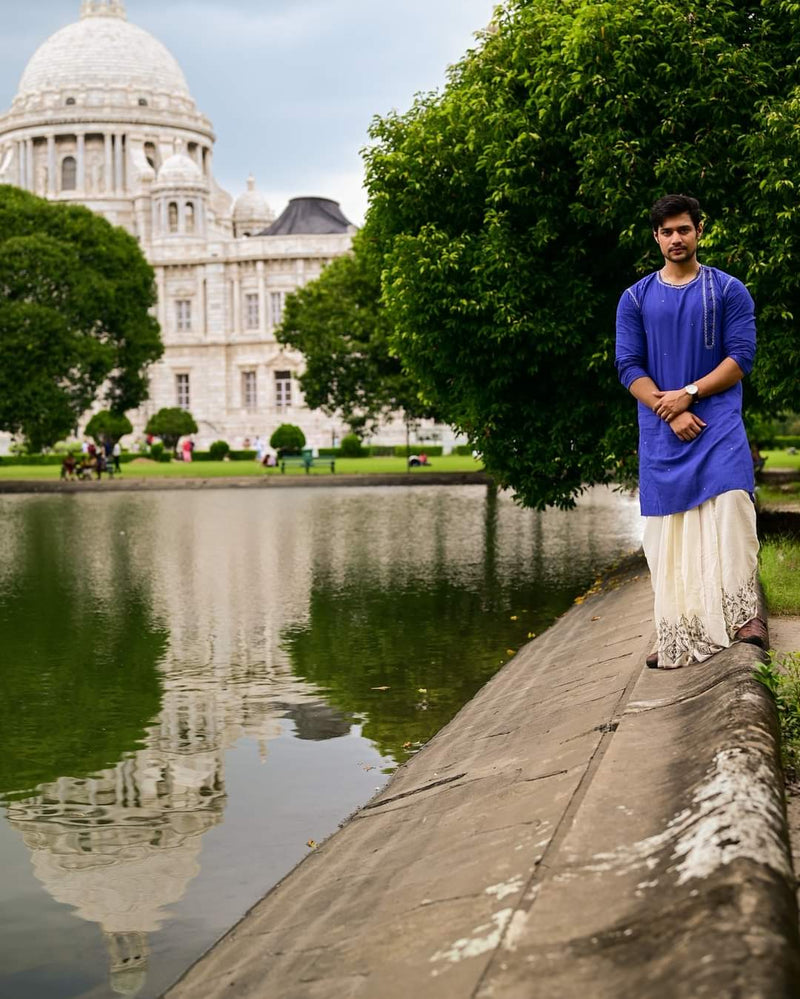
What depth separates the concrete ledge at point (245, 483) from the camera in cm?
3669

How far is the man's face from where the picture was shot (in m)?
5.38

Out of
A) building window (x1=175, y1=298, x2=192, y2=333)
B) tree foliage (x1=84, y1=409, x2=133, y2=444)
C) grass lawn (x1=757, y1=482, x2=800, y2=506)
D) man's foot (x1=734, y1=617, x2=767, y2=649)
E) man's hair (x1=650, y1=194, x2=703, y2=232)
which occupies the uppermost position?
building window (x1=175, y1=298, x2=192, y2=333)

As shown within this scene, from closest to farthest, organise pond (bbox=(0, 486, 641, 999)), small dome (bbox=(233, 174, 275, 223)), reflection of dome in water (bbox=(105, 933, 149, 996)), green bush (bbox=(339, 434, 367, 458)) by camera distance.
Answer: reflection of dome in water (bbox=(105, 933, 149, 996))
pond (bbox=(0, 486, 641, 999))
green bush (bbox=(339, 434, 367, 458))
small dome (bbox=(233, 174, 275, 223))

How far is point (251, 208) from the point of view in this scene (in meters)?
106

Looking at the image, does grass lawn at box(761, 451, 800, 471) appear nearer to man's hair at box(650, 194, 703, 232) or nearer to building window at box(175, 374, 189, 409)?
man's hair at box(650, 194, 703, 232)

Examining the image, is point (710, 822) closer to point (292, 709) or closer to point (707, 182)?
point (292, 709)

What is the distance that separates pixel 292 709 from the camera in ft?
25.5

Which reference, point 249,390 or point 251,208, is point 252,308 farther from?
point 251,208

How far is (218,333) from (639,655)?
269ft

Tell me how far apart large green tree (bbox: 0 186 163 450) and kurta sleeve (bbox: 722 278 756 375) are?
3619 cm

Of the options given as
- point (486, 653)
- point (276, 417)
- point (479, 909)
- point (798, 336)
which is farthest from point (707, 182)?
point (276, 417)

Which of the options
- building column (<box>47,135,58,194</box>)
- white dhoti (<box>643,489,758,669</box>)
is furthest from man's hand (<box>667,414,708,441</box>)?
building column (<box>47,135,58,194</box>)

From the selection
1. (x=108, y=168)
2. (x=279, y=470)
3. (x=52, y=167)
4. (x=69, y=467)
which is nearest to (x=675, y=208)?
(x=69, y=467)

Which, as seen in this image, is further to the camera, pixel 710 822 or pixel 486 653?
pixel 486 653
